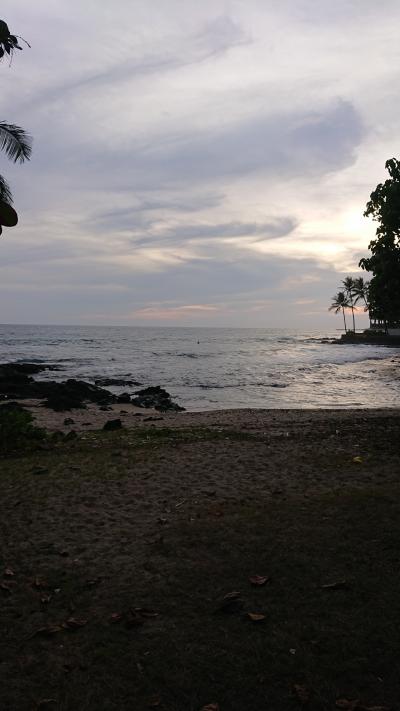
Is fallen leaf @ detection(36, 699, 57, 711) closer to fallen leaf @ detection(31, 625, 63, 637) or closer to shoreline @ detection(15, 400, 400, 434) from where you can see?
fallen leaf @ detection(31, 625, 63, 637)

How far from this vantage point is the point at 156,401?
2525 centimetres

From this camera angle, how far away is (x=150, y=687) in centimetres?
353

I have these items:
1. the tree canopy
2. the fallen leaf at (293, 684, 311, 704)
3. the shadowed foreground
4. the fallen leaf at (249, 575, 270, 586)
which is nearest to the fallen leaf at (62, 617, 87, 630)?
the shadowed foreground

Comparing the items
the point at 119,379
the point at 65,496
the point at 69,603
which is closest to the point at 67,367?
the point at 119,379

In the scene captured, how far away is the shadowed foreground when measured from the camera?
353 centimetres

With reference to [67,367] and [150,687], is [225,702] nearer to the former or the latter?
[150,687]

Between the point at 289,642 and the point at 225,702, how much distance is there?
2.54ft

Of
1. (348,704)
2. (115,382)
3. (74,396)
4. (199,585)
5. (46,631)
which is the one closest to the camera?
(348,704)

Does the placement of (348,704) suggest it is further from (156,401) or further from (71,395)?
(71,395)

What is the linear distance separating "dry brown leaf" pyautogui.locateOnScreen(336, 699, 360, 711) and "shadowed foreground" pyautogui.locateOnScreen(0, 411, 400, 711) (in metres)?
0.05

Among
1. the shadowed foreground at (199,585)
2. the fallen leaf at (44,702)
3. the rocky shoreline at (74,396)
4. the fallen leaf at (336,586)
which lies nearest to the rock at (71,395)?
the rocky shoreline at (74,396)

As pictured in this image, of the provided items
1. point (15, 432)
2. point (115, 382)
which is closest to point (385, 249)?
point (15, 432)

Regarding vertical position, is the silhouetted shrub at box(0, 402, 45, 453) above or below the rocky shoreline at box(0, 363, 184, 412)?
above

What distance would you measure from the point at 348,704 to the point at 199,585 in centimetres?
191
